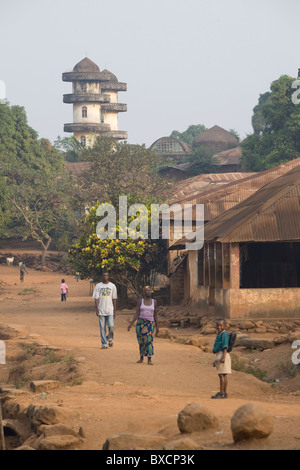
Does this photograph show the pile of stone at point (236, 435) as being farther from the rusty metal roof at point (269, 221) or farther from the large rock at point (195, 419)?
the rusty metal roof at point (269, 221)

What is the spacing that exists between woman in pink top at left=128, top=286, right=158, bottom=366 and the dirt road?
13.4 inches

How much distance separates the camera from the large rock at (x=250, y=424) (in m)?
8.20

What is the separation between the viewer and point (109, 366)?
14.8 metres

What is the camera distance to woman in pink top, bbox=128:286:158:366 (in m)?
15.1

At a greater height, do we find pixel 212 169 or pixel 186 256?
pixel 212 169

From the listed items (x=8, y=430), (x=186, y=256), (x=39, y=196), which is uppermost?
(x=39, y=196)

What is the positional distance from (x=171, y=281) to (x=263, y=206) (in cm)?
798

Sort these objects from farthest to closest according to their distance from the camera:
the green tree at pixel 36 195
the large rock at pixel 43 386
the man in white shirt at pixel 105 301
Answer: the green tree at pixel 36 195 → the man in white shirt at pixel 105 301 → the large rock at pixel 43 386

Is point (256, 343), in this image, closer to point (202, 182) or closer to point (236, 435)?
point (236, 435)

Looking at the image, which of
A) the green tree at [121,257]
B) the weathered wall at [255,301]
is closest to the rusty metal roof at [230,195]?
the green tree at [121,257]

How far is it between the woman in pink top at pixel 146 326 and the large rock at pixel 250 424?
267 inches

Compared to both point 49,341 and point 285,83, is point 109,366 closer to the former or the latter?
point 49,341

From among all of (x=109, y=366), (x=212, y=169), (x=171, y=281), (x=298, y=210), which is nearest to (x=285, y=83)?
(x=212, y=169)
